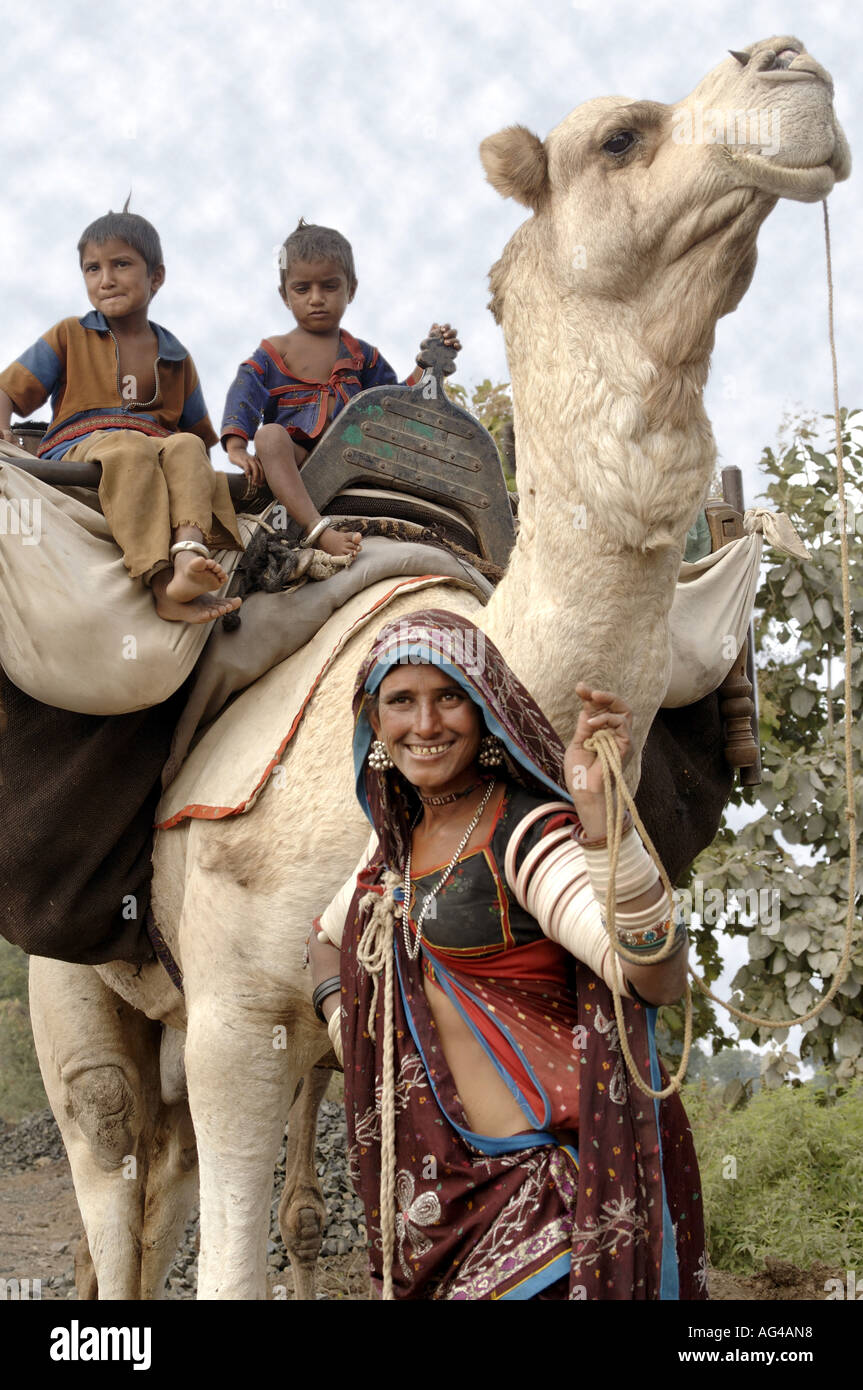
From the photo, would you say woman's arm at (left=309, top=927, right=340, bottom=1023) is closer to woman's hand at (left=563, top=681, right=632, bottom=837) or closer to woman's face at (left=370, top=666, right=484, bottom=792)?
woman's face at (left=370, top=666, right=484, bottom=792)

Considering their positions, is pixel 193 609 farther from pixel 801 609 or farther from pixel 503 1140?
pixel 801 609

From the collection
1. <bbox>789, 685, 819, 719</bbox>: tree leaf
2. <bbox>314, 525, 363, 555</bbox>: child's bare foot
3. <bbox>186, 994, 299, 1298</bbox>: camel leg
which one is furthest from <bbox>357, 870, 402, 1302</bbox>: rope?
<bbox>789, 685, 819, 719</bbox>: tree leaf

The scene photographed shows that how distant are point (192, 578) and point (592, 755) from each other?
151 centimetres

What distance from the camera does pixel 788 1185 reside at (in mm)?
6410

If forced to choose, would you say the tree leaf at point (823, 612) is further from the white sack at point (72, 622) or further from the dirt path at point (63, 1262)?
the white sack at point (72, 622)

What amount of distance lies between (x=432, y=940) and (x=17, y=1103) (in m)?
8.53

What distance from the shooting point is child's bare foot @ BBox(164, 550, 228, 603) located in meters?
3.50

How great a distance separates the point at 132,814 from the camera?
393 centimetres

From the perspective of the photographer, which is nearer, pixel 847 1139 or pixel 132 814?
pixel 132 814

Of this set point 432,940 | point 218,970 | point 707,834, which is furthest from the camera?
point 707,834

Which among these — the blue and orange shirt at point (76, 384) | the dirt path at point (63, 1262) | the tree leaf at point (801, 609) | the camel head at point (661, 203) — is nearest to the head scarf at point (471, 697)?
the camel head at point (661, 203)

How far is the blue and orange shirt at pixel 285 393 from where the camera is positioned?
164 inches
